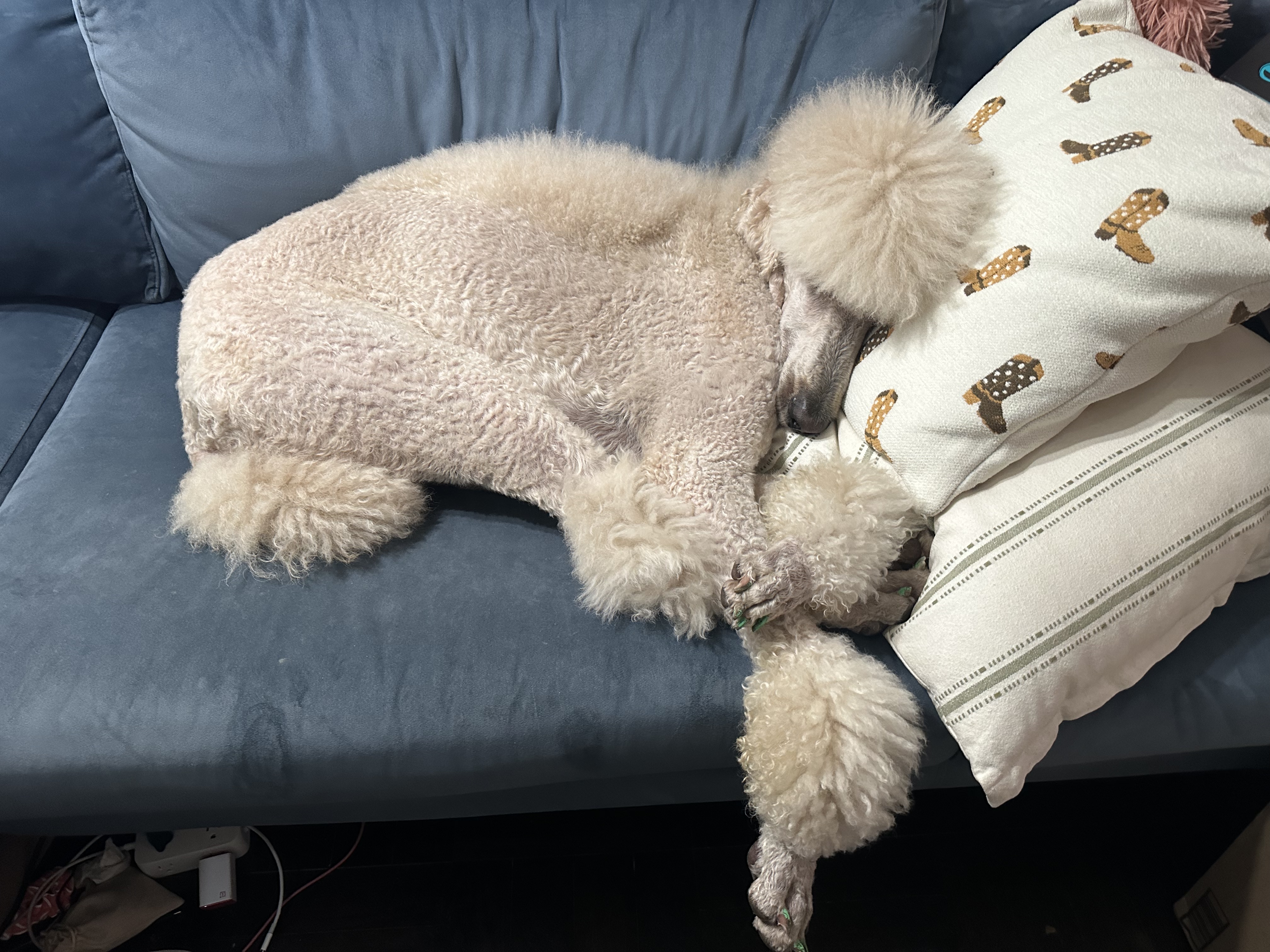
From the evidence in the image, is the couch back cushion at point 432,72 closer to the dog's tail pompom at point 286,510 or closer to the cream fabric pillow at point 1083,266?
the cream fabric pillow at point 1083,266

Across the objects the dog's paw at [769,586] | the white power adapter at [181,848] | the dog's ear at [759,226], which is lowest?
the white power adapter at [181,848]

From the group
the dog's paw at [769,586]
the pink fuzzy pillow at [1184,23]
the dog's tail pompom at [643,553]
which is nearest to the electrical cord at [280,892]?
the dog's tail pompom at [643,553]

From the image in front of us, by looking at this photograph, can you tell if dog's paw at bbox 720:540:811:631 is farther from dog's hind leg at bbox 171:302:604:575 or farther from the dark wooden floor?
the dark wooden floor

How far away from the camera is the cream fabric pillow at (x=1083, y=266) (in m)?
0.69

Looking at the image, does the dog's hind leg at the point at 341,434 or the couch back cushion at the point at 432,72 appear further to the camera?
the couch back cushion at the point at 432,72

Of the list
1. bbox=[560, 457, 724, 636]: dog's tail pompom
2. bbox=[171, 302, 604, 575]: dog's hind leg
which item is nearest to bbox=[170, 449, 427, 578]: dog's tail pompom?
bbox=[171, 302, 604, 575]: dog's hind leg

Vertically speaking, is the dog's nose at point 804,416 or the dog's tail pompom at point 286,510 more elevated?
the dog's nose at point 804,416

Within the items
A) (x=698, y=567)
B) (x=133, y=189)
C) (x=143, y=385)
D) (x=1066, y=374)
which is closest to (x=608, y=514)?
(x=698, y=567)

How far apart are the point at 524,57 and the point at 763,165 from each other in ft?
1.32

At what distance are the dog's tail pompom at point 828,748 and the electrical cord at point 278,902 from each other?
720mm

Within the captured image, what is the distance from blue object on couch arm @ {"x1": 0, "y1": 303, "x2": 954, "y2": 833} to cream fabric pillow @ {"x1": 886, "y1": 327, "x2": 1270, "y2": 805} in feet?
0.30

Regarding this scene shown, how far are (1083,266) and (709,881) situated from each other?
93cm

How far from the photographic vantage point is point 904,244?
32.0 inches

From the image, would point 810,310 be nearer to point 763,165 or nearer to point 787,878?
point 763,165
